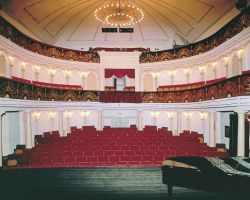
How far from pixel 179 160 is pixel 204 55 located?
11.8m

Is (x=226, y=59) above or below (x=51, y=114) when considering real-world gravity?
above

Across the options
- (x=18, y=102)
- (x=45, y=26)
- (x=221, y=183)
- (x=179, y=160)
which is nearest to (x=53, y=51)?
(x=45, y=26)

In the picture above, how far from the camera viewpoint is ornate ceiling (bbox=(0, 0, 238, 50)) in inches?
595

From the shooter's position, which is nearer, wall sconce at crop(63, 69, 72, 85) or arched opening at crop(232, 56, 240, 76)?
arched opening at crop(232, 56, 240, 76)

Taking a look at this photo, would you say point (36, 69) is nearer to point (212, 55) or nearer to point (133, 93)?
point (133, 93)

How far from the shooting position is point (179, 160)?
23.7ft

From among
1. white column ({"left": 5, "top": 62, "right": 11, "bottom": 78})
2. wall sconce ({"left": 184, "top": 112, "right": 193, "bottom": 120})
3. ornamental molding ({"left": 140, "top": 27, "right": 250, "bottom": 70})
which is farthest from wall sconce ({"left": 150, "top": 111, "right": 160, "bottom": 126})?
white column ({"left": 5, "top": 62, "right": 11, "bottom": 78})

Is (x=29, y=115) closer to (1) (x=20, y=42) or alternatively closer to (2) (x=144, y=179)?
(1) (x=20, y=42)

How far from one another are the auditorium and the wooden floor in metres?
0.04

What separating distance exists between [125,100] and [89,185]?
10392mm

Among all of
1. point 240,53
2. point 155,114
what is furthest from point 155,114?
point 240,53

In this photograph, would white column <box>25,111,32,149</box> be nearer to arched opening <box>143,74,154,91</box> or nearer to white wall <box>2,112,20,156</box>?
white wall <box>2,112,20,156</box>

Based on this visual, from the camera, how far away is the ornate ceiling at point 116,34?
15.1 meters

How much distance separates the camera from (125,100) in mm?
18219
